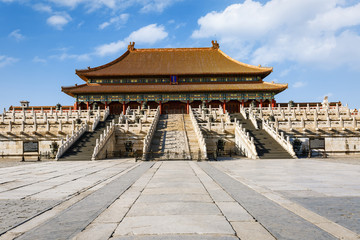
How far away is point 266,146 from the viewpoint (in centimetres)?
2333

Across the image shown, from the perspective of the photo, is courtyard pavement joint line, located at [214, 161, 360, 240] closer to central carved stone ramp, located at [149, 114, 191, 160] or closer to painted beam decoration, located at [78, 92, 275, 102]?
central carved stone ramp, located at [149, 114, 191, 160]

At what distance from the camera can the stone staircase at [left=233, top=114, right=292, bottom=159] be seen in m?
21.4

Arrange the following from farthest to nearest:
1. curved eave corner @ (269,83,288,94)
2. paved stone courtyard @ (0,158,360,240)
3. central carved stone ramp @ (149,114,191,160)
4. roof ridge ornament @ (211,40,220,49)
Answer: roof ridge ornament @ (211,40,220,49)
curved eave corner @ (269,83,288,94)
central carved stone ramp @ (149,114,191,160)
paved stone courtyard @ (0,158,360,240)

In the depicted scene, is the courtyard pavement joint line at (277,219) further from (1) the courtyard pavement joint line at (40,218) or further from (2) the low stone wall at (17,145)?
(2) the low stone wall at (17,145)

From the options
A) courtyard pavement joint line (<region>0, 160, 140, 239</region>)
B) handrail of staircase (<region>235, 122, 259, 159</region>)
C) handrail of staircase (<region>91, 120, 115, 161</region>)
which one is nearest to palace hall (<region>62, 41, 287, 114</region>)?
handrail of staircase (<region>91, 120, 115, 161</region>)

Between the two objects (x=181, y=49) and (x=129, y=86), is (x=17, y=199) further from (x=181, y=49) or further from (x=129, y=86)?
(x=181, y=49)

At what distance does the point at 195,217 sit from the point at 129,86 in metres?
42.7

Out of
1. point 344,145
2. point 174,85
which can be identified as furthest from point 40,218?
point 174,85

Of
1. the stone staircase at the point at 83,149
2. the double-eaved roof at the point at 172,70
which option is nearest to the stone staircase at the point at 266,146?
the stone staircase at the point at 83,149

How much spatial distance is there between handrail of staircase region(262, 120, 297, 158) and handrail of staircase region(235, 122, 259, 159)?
2462 millimetres

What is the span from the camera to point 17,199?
6.75m

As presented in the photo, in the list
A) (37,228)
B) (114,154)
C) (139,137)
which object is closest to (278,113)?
(139,137)

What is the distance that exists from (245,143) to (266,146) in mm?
1899

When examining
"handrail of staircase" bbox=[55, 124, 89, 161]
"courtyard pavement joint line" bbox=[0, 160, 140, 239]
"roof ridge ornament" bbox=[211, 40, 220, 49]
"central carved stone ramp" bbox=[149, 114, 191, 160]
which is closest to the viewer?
"courtyard pavement joint line" bbox=[0, 160, 140, 239]
